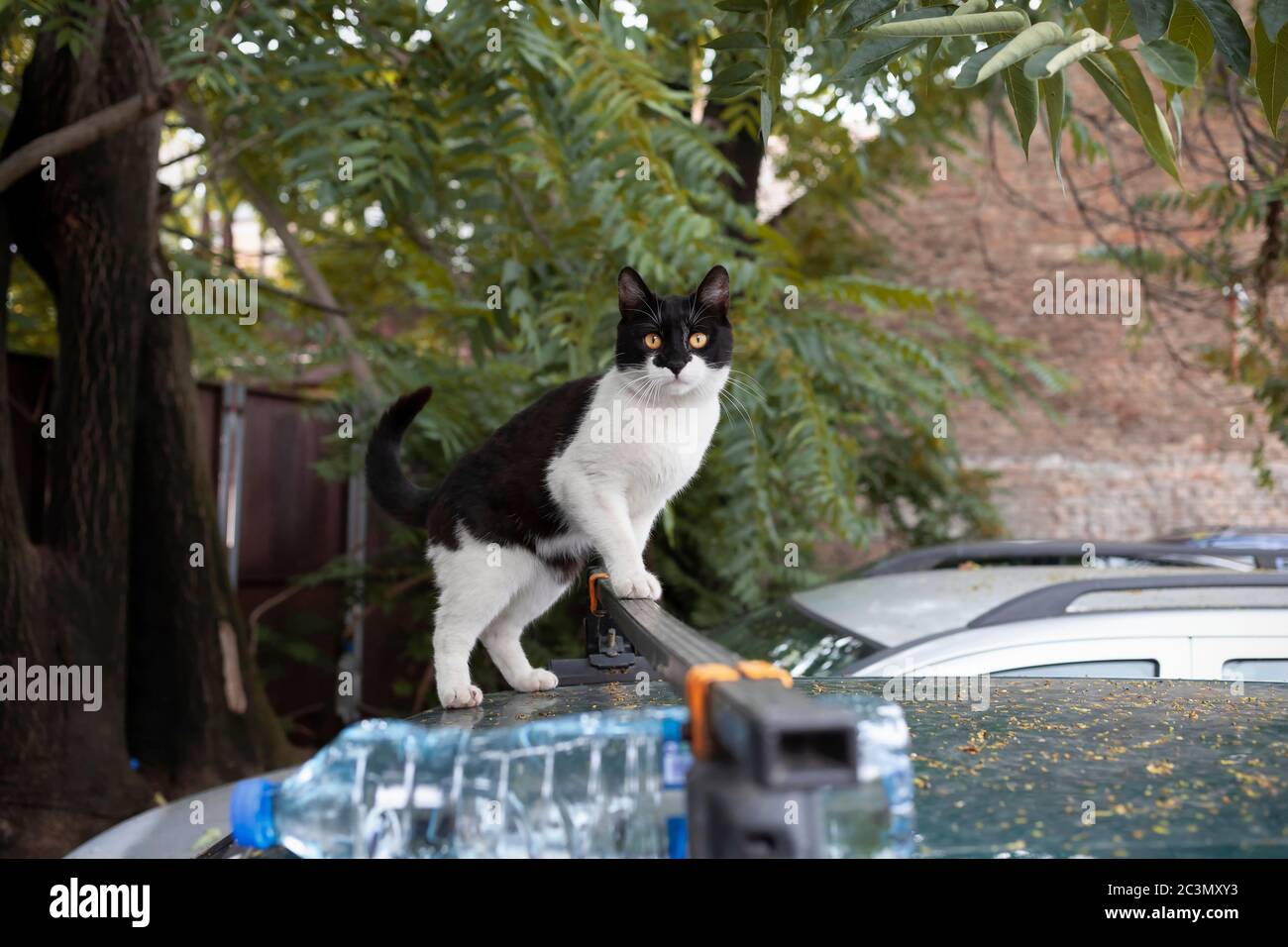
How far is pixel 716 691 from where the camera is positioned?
3.09ft

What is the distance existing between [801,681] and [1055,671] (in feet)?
3.48

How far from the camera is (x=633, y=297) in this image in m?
2.43

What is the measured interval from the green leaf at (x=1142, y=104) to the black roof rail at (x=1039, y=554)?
9.46ft

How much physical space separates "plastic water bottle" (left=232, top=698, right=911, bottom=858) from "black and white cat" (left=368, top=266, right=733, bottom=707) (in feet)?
2.58

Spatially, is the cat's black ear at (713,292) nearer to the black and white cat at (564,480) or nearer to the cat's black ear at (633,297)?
the black and white cat at (564,480)

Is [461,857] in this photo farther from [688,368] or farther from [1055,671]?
[1055,671]

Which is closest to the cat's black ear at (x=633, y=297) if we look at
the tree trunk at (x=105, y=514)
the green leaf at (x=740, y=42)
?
the green leaf at (x=740, y=42)

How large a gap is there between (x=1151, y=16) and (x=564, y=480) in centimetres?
137

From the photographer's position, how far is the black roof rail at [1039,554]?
429 centimetres

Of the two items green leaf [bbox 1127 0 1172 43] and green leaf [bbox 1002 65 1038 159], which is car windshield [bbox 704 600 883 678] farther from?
green leaf [bbox 1127 0 1172 43]

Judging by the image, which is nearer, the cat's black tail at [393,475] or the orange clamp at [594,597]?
the orange clamp at [594,597]

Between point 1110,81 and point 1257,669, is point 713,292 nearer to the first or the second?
point 1110,81

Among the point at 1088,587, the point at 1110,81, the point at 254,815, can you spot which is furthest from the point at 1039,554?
the point at 254,815
